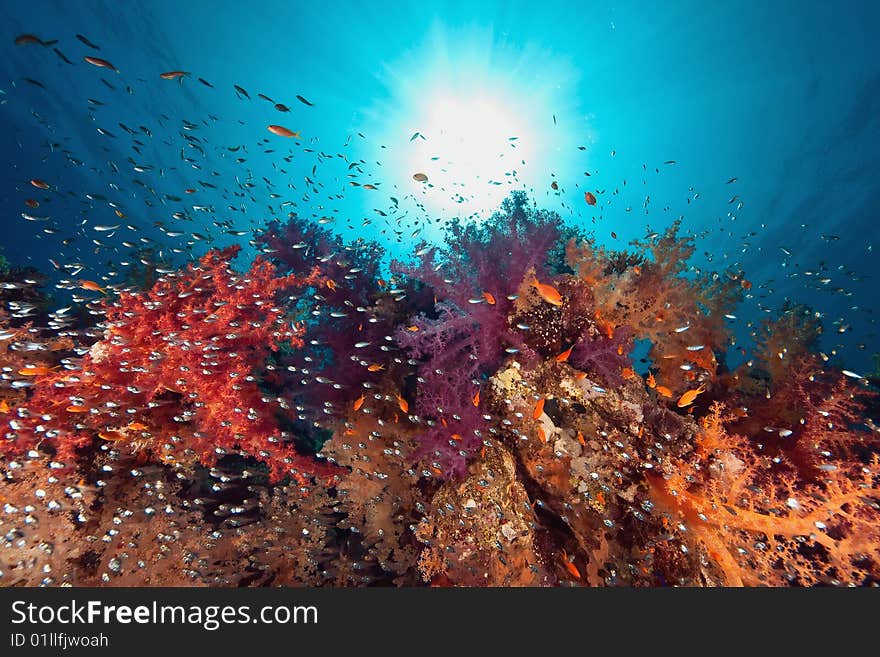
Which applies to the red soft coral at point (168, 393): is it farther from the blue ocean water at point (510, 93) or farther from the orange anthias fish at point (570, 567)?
the blue ocean water at point (510, 93)

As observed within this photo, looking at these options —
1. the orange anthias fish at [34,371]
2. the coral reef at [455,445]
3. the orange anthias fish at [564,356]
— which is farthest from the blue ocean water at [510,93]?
the orange anthias fish at [34,371]

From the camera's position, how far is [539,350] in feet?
18.9

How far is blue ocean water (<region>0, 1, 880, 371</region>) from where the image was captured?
26281 millimetres

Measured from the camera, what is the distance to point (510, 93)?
32250 millimetres

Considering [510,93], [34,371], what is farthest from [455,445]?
[510,93]

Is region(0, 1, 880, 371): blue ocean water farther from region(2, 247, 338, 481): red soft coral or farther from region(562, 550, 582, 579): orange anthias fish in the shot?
region(562, 550, 582, 579): orange anthias fish

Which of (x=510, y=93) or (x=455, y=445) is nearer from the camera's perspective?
(x=455, y=445)

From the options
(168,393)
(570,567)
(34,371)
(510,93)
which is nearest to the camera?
(570,567)

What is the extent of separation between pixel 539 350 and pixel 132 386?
6.16 m

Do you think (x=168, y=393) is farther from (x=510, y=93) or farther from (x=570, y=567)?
(x=510, y=93)

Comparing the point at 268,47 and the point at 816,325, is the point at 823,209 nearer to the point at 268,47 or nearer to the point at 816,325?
the point at 816,325

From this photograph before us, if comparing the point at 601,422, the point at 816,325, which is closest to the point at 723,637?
the point at 601,422

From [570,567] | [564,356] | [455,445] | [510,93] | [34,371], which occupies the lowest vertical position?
[570,567]

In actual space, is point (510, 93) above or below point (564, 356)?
above
